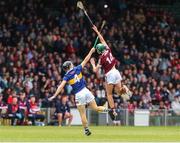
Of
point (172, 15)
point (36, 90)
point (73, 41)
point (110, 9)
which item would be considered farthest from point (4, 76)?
point (172, 15)

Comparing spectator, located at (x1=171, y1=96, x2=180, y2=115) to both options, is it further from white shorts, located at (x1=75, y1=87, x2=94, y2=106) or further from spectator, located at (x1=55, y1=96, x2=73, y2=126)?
white shorts, located at (x1=75, y1=87, x2=94, y2=106)

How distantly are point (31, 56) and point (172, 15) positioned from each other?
11406 millimetres

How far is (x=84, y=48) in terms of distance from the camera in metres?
37.5

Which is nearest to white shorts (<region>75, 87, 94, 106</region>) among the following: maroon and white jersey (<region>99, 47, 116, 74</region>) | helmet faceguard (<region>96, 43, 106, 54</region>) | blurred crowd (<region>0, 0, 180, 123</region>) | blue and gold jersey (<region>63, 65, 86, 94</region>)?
blue and gold jersey (<region>63, 65, 86, 94</region>)

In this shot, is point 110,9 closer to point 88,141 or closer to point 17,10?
point 17,10

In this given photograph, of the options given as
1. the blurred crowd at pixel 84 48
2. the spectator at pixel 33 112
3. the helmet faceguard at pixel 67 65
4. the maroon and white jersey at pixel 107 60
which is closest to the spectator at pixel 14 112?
the blurred crowd at pixel 84 48

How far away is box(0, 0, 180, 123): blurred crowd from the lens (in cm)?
3375

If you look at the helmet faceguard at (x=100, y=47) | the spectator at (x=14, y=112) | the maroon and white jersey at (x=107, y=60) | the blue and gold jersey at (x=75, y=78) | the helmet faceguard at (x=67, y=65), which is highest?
A: the helmet faceguard at (x=100, y=47)

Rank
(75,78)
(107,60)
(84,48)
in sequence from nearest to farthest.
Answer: (75,78), (107,60), (84,48)

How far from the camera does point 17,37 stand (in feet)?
119

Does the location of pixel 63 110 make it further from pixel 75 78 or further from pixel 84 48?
pixel 75 78

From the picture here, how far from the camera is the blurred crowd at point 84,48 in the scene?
33.8 metres

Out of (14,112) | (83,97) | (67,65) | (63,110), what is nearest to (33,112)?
(14,112)

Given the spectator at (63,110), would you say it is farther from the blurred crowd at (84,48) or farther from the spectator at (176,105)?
the spectator at (176,105)
